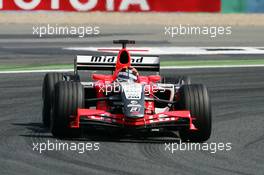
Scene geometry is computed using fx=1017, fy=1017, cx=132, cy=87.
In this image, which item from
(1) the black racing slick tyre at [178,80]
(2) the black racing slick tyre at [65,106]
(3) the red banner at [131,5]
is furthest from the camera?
(3) the red banner at [131,5]

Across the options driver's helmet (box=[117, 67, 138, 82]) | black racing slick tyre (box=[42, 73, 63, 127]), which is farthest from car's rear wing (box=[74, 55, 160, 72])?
driver's helmet (box=[117, 67, 138, 82])

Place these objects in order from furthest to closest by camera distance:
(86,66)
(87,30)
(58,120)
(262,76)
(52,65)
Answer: (87,30), (52,65), (262,76), (86,66), (58,120)

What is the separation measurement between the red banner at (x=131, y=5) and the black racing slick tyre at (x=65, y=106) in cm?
2423

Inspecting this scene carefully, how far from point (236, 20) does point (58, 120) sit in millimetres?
26944

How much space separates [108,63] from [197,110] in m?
2.71

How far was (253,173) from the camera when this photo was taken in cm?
1143

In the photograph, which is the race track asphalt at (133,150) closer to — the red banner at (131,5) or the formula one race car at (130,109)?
the formula one race car at (130,109)

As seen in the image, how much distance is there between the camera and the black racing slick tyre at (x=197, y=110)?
13555 mm

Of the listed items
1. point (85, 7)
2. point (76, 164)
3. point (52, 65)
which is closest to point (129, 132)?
point (76, 164)

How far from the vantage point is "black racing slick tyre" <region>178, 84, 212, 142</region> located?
1355 centimetres

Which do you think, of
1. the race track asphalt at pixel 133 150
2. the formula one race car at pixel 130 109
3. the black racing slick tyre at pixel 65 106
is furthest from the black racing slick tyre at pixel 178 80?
the black racing slick tyre at pixel 65 106

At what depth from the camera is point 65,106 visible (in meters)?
13.4

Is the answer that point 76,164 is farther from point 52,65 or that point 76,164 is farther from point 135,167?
point 52,65

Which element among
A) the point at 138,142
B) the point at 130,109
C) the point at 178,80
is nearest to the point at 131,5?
the point at 178,80
